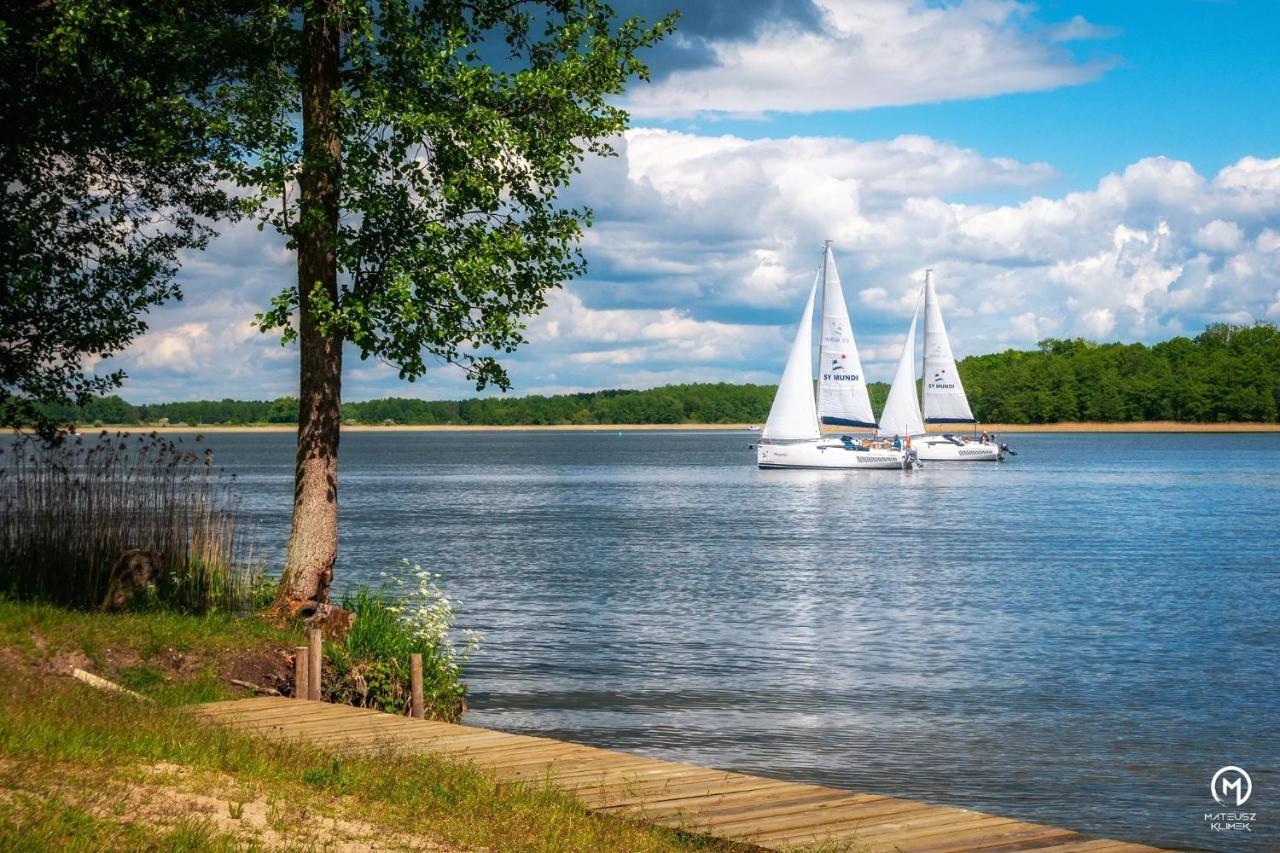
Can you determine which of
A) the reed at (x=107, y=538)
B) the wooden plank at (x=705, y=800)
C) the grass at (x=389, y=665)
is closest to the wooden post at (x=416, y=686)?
the grass at (x=389, y=665)

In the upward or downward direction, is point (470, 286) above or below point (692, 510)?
above

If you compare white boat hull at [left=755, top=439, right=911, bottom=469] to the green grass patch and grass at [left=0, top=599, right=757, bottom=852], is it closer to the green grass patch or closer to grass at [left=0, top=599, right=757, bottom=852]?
grass at [left=0, top=599, right=757, bottom=852]

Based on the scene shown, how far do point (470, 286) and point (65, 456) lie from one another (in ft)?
25.7

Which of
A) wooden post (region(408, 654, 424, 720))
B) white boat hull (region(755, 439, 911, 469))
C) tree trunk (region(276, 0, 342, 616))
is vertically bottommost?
wooden post (region(408, 654, 424, 720))

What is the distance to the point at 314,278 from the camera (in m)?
18.0

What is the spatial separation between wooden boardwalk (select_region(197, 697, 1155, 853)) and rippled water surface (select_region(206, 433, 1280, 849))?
4738 millimetres

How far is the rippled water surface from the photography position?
16.8m

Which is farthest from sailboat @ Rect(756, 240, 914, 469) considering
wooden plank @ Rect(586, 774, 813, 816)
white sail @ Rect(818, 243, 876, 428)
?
wooden plank @ Rect(586, 774, 813, 816)

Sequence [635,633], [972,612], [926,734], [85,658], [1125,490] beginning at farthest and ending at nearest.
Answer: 1. [1125,490]
2. [972,612]
3. [635,633]
4. [926,734]
5. [85,658]

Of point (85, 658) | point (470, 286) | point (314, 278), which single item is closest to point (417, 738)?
point (85, 658)

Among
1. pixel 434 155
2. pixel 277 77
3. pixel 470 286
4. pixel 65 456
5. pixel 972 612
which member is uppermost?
pixel 277 77

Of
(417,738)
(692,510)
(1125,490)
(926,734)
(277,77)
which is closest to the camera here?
(417,738)

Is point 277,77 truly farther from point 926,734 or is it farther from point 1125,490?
point 1125,490

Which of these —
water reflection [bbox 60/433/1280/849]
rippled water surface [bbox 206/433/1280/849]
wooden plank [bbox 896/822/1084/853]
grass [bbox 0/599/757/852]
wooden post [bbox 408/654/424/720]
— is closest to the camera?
grass [bbox 0/599/757/852]
